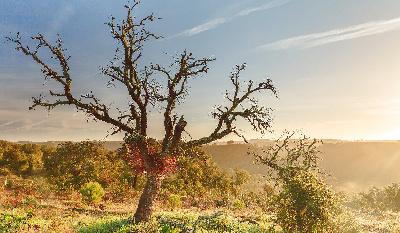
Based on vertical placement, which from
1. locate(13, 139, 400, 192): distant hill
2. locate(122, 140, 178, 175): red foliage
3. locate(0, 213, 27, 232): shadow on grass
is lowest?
locate(13, 139, 400, 192): distant hill

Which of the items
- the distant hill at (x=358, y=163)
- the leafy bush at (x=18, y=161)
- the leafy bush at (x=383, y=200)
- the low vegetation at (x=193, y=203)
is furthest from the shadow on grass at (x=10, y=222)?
the distant hill at (x=358, y=163)

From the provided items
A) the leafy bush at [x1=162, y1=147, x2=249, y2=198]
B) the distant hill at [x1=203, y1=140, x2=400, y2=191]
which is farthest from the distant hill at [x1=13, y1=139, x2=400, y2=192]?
the leafy bush at [x1=162, y1=147, x2=249, y2=198]

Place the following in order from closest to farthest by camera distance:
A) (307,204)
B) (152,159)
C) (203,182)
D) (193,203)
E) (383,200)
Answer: (307,204), (152,159), (193,203), (203,182), (383,200)

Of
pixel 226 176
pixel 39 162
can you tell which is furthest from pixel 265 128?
pixel 39 162

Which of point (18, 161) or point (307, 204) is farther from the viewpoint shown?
point (18, 161)

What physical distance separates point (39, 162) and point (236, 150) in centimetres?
12136

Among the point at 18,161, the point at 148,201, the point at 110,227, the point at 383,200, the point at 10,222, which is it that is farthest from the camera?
the point at 18,161

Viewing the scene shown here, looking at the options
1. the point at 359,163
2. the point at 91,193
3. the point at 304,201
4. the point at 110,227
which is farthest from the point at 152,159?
the point at 359,163

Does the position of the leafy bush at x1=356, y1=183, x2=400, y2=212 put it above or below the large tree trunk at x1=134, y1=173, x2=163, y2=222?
below

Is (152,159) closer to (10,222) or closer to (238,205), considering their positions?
(10,222)

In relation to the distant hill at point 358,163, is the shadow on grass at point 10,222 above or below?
above

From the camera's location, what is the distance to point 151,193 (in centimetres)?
1541

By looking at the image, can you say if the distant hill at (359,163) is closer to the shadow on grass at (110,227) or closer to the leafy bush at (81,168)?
the leafy bush at (81,168)

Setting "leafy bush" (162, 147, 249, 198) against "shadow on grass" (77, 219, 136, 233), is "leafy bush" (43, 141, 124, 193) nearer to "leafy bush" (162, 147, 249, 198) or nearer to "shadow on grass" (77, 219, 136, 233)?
"leafy bush" (162, 147, 249, 198)
